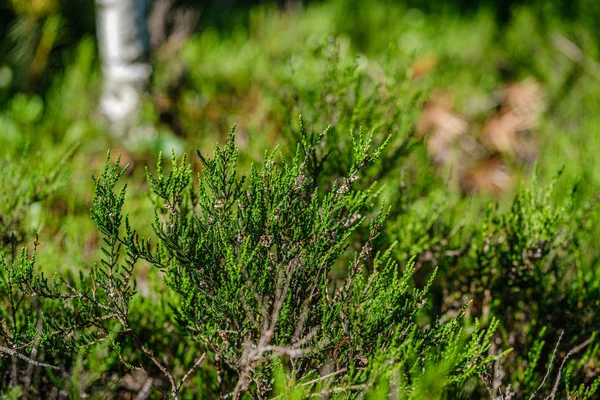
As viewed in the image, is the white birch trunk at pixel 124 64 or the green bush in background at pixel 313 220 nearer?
the green bush in background at pixel 313 220

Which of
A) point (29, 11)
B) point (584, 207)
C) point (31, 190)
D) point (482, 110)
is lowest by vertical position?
point (584, 207)

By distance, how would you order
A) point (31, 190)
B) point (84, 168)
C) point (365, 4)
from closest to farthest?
1. point (31, 190)
2. point (84, 168)
3. point (365, 4)

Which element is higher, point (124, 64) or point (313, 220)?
point (124, 64)

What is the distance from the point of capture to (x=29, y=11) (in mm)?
2893

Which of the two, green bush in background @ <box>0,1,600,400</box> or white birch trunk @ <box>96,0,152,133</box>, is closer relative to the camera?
green bush in background @ <box>0,1,600,400</box>

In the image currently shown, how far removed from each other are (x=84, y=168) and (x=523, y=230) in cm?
191

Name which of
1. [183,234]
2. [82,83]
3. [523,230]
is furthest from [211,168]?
[82,83]

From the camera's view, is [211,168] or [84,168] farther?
[84,168]

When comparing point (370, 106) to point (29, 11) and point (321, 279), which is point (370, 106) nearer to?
point (321, 279)

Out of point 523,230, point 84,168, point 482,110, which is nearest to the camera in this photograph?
point 523,230

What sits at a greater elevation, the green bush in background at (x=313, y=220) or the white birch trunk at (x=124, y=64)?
the white birch trunk at (x=124, y=64)

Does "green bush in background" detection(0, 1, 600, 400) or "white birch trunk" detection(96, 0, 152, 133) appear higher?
"white birch trunk" detection(96, 0, 152, 133)

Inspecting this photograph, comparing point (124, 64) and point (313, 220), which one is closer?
point (313, 220)

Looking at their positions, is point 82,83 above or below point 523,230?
above
